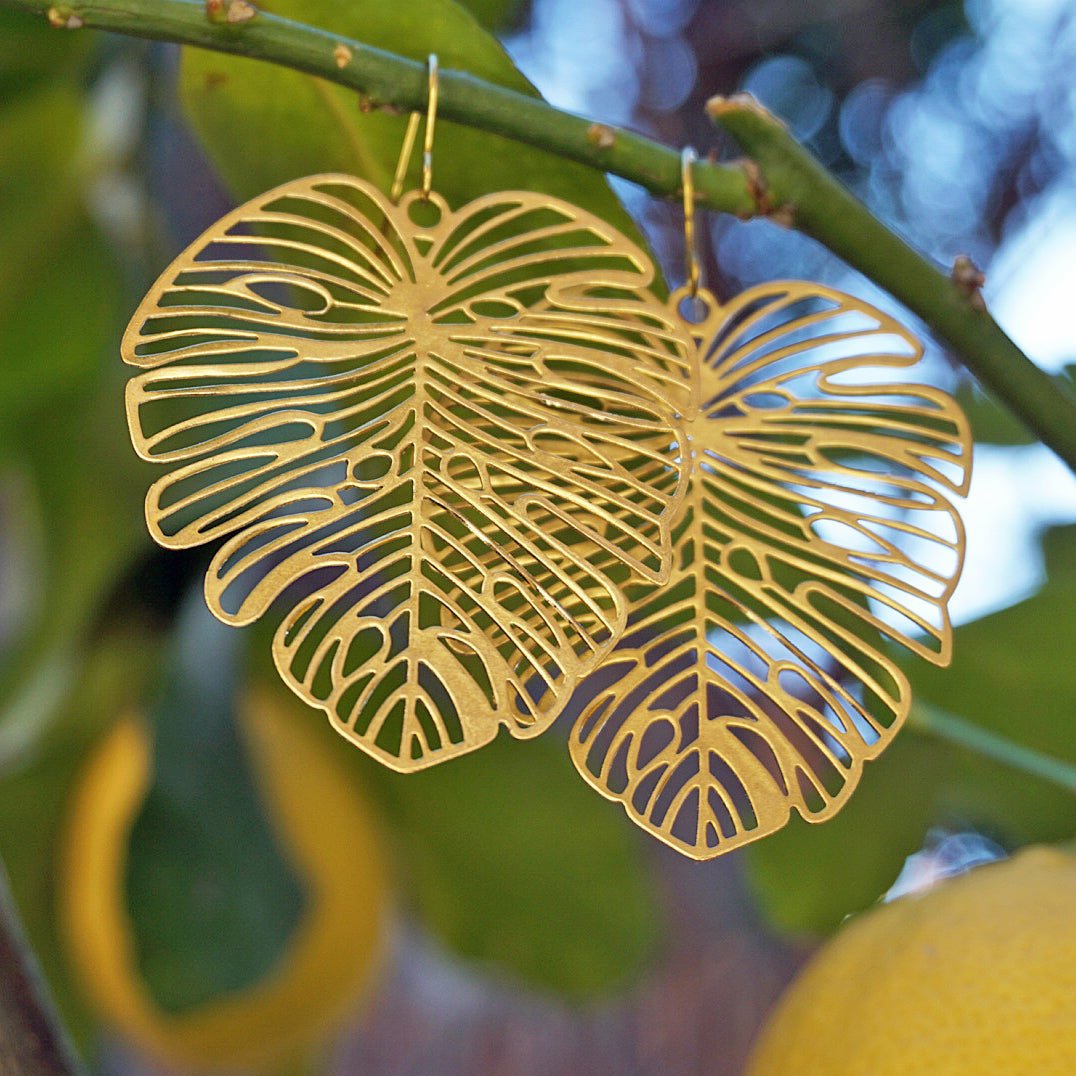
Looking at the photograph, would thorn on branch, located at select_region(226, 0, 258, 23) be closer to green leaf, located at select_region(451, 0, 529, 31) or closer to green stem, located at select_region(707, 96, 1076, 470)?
green stem, located at select_region(707, 96, 1076, 470)

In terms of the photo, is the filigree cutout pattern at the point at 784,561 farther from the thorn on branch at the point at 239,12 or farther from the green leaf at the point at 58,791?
the green leaf at the point at 58,791

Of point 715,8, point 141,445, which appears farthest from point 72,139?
point 715,8

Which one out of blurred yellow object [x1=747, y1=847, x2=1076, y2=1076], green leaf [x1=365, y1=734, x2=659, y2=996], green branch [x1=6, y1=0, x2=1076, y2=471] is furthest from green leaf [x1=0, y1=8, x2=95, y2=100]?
blurred yellow object [x1=747, y1=847, x2=1076, y2=1076]

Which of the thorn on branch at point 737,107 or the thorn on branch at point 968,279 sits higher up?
the thorn on branch at point 737,107

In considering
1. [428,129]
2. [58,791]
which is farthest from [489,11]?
[58,791]

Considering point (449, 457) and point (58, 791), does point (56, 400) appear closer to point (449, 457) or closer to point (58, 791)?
point (58, 791)

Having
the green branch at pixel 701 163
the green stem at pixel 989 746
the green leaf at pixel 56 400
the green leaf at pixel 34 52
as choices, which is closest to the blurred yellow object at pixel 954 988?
the green stem at pixel 989 746
